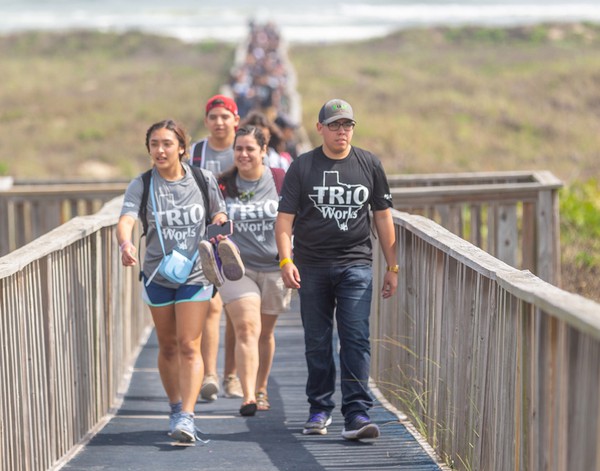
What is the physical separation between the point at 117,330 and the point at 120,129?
31121 millimetres

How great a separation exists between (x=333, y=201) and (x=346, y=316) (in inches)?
25.2

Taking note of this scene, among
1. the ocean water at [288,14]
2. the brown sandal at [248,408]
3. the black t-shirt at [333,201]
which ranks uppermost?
the ocean water at [288,14]

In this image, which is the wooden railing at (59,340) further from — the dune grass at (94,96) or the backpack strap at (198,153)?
the dune grass at (94,96)

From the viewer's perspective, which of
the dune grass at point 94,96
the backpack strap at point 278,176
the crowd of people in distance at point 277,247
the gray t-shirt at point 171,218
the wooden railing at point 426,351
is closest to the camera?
the wooden railing at point 426,351

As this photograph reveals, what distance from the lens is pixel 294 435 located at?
6965 mm

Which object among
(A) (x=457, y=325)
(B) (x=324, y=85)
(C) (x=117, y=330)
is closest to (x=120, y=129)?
(B) (x=324, y=85)

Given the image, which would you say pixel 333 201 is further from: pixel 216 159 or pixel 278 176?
pixel 216 159

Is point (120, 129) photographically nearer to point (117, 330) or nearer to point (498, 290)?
point (117, 330)

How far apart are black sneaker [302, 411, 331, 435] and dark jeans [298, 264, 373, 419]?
0.77ft

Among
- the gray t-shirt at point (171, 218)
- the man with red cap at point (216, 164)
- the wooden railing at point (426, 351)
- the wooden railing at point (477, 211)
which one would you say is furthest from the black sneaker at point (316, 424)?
the wooden railing at point (477, 211)

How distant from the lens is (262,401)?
7766 millimetres

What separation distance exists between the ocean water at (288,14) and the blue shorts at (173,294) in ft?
328

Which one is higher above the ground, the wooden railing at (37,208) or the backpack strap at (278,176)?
the backpack strap at (278,176)

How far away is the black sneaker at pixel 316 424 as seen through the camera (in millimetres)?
6891
